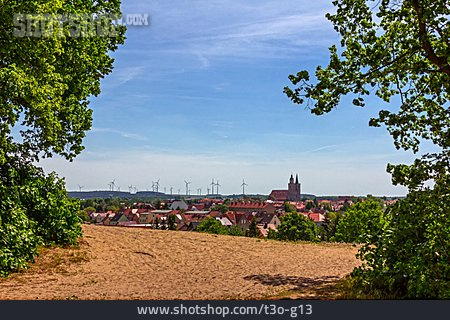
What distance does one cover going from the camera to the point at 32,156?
14.9m

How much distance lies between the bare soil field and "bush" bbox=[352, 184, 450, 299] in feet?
3.76

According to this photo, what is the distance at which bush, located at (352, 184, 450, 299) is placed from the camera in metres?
8.61

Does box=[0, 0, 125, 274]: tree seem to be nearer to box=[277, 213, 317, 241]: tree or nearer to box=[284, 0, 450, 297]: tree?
box=[284, 0, 450, 297]: tree

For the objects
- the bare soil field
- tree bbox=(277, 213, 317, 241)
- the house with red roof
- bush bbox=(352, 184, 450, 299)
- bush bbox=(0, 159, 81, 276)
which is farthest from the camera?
the house with red roof

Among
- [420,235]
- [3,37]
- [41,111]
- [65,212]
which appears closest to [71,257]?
[65,212]

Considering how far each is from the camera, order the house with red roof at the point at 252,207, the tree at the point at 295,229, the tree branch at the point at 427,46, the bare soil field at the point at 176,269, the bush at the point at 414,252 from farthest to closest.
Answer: the house with red roof at the point at 252,207, the tree at the point at 295,229, the bare soil field at the point at 176,269, the tree branch at the point at 427,46, the bush at the point at 414,252

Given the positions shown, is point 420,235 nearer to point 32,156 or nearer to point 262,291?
point 262,291

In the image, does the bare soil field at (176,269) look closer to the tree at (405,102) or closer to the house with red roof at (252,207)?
the tree at (405,102)

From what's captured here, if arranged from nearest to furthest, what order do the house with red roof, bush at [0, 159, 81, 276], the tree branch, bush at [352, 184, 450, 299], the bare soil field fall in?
1. bush at [352, 184, 450, 299]
2. the tree branch
3. the bare soil field
4. bush at [0, 159, 81, 276]
5. the house with red roof

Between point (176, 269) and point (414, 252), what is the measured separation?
22.6 feet

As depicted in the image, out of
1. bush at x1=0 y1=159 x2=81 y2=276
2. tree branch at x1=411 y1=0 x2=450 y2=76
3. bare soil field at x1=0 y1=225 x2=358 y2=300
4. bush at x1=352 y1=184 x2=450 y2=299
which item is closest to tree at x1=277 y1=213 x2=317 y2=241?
bare soil field at x1=0 y1=225 x2=358 y2=300

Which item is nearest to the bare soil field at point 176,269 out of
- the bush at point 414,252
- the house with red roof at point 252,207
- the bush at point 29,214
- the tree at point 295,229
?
the bush at point 29,214

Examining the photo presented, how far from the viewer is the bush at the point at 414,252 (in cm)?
861

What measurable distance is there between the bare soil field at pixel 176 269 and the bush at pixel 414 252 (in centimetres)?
115
